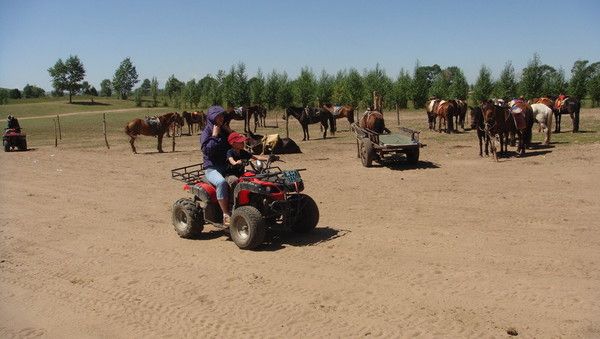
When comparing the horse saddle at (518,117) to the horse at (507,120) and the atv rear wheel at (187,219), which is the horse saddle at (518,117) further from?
the atv rear wheel at (187,219)

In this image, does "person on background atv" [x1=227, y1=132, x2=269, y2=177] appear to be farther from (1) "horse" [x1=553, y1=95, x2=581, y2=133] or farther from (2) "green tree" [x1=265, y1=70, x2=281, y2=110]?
(2) "green tree" [x1=265, y1=70, x2=281, y2=110]

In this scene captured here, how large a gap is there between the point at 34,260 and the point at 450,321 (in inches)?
231

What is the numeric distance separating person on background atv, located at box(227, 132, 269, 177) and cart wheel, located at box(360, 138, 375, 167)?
27.4 feet

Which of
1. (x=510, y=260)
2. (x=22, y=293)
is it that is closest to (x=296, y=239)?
(x=510, y=260)

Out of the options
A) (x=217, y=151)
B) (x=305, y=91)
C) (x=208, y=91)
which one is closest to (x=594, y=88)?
(x=305, y=91)

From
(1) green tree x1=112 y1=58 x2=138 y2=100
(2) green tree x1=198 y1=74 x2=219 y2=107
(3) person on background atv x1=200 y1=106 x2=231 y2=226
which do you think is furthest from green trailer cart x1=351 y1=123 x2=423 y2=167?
(1) green tree x1=112 y1=58 x2=138 y2=100

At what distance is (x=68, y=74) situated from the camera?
329ft

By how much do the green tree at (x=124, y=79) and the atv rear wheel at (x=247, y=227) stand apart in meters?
113

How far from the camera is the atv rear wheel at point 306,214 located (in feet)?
26.0

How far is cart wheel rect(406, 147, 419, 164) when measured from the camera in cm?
1575

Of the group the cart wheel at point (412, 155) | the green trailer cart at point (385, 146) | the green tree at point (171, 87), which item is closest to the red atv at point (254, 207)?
the green trailer cart at point (385, 146)

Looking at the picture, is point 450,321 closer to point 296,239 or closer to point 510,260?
point 510,260

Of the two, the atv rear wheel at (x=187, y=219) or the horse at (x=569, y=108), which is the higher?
the horse at (x=569, y=108)

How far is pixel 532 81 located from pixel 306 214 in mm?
44615
